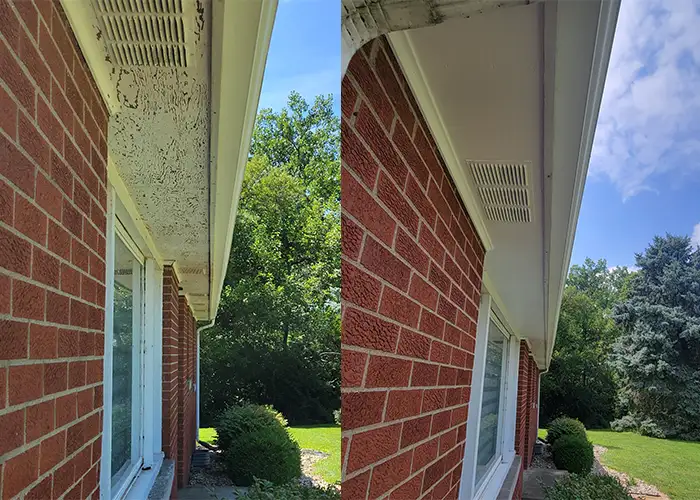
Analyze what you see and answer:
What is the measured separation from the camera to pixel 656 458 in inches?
135

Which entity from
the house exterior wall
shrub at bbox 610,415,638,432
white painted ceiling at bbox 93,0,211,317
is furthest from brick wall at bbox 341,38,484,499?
the house exterior wall

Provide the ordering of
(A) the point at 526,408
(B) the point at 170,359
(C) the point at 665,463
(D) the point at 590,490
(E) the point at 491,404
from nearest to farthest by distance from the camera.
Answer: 1. (B) the point at 170,359
2. (C) the point at 665,463
3. (E) the point at 491,404
4. (D) the point at 590,490
5. (A) the point at 526,408

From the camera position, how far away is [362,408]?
37.6 inches

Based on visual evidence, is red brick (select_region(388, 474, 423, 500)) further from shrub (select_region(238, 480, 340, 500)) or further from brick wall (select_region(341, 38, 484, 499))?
shrub (select_region(238, 480, 340, 500))

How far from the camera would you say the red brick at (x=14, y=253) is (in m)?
0.54

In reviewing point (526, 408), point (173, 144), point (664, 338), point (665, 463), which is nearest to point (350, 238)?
point (173, 144)

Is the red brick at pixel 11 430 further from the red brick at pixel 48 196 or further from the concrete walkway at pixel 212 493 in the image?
the concrete walkway at pixel 212 493

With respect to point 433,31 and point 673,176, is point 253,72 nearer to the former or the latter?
point 433,31

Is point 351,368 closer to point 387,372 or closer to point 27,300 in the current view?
point 387,372

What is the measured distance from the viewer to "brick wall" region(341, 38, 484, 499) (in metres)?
0.90

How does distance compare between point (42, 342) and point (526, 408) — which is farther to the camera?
point (526, 408)

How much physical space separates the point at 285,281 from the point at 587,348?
16.2ft

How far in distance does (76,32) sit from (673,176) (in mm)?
2352

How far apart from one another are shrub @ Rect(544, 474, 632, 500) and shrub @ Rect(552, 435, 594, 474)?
874 millimetres
